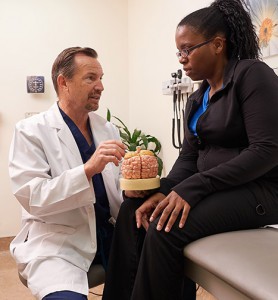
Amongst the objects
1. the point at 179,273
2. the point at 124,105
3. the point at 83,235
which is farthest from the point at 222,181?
the point at 124,105

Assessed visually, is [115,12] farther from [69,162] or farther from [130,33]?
[69,162]

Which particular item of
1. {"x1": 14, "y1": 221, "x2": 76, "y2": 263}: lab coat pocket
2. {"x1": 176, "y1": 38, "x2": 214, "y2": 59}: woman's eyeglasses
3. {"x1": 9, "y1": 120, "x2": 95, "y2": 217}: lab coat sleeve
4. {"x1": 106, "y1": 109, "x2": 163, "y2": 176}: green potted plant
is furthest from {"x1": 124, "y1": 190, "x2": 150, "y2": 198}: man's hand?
{"x1": 106, "y1": 109, "x2": 163, "y2": 176}: green potted plant

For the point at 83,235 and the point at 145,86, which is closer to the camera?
the point at 83,235

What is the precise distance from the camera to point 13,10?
9.20 ft

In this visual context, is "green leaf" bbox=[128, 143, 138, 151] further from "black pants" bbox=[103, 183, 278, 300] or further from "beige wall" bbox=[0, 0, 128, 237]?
"black pants" bbox=[103, 183, 278, 300]

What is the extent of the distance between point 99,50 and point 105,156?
7.04 feet

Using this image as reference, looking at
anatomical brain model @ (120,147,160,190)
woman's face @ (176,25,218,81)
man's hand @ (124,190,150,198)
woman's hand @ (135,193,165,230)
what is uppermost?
woman's face @ (176,25,218,81)

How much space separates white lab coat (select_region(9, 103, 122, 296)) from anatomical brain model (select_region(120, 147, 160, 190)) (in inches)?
7.1

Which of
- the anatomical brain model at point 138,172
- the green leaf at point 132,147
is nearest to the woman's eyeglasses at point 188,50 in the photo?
the anatomical brain model at point 138,172

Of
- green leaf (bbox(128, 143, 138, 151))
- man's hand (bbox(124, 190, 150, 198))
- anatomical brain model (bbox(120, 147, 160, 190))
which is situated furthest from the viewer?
green leaf (bbox(128, 143, 138, 151))

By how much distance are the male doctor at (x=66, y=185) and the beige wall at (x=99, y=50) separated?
1.12m

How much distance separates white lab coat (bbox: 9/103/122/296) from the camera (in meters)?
1.18

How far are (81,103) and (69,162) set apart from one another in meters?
0.26

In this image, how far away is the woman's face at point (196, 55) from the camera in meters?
1.12
